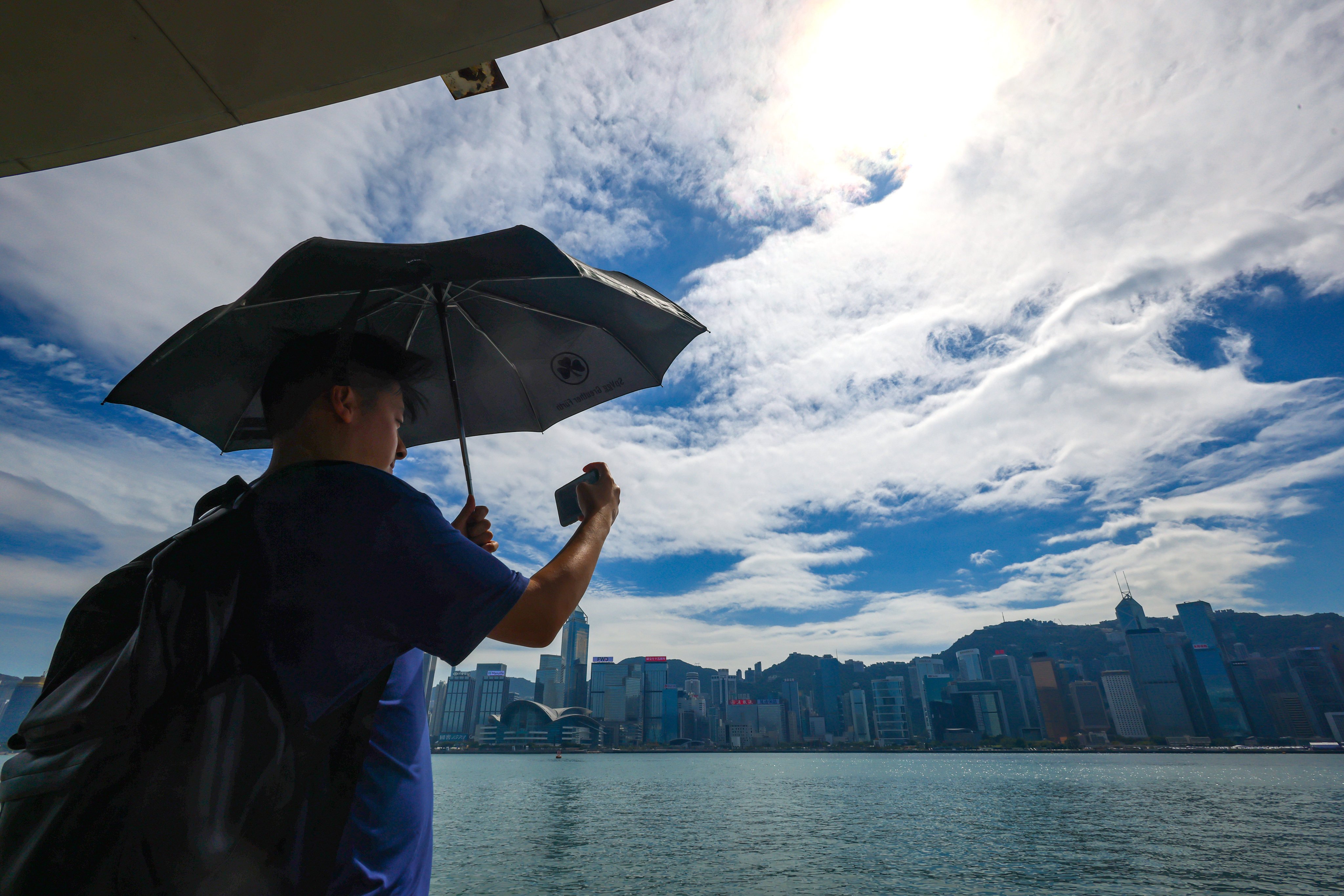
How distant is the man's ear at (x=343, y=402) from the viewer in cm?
151

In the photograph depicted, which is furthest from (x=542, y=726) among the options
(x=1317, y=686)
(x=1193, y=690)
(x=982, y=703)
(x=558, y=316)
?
(x=1317, y=686)

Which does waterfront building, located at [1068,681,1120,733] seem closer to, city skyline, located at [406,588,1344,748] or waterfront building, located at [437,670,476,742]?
city skyline, located at [406,588,1344,748]

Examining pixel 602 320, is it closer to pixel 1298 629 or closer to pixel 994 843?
pixel 994 843

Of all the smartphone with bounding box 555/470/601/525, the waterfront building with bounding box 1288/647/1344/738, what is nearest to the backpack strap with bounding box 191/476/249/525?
the smartphone with bounding box 555/470/601/525

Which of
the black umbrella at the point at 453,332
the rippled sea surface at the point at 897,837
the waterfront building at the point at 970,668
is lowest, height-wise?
the rippled sea surface at the point at 897,837

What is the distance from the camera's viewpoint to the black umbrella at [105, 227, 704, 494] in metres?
1.85

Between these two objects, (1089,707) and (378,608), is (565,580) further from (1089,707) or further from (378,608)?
(1089,707)

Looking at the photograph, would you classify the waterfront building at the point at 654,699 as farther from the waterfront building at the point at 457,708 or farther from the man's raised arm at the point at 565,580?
the man's raised arm at the point at 565,580

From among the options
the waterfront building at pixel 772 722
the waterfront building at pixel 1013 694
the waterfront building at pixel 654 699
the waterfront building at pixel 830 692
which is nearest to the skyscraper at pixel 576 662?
the waterfront building at pixel 654 699

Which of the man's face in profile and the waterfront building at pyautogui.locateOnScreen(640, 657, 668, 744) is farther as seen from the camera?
the waterfront building at pyautogui.locateOnScreen(640, 657, 668, 744)

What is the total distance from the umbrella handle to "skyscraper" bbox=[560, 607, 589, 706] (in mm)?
153747

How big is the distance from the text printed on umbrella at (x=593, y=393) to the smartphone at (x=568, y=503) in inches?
45.5

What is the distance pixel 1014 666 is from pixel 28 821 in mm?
205303

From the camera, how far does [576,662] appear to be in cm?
16012
